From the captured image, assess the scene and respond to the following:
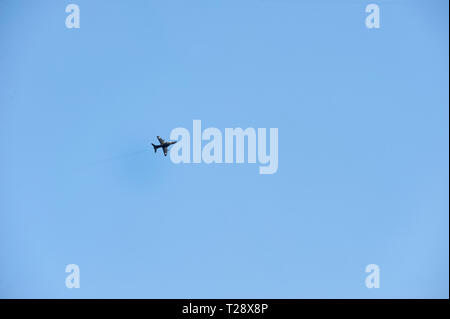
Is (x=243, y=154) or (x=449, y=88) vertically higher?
(x=449, y=88)

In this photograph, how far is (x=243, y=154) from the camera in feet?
83.4
